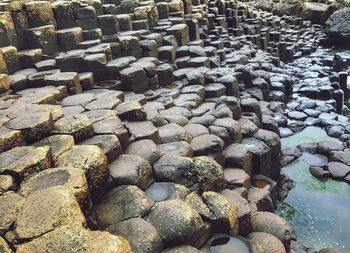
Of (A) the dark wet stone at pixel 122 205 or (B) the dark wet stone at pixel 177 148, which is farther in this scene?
(B) the dark wet stone at pixel 177 148

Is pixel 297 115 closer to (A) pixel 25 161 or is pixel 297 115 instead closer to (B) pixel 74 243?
(A) pixel 25 161

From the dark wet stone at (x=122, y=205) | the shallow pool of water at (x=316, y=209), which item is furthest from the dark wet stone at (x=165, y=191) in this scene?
the shallow pool of water at (x=316, y=209)

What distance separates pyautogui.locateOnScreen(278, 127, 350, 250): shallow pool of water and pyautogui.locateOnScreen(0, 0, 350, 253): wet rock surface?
22cm

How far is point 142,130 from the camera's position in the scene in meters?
4.25

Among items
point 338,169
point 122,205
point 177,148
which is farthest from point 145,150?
point 338,169

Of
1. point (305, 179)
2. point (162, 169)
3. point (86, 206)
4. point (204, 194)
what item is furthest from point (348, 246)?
point (86, 206)

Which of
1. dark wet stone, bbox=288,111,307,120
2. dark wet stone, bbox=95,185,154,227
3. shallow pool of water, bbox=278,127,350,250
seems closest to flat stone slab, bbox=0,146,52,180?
dark wet stone, bbox=95,185,154,227

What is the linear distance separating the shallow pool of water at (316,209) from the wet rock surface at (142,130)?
22 centimetres

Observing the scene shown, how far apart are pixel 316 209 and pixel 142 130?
2.81m

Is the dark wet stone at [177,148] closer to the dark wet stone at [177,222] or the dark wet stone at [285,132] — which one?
the dark wet stone at [177,222]

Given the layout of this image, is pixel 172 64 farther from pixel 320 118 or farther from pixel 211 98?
pixel 320 118

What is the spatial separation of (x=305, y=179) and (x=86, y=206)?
161 inches

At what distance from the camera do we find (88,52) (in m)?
5.95

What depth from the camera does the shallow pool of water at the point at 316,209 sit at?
4488 mm
